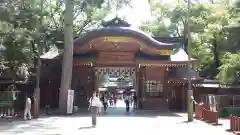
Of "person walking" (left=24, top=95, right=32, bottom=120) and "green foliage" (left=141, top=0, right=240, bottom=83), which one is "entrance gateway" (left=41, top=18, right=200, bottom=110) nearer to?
"green foliage" (left=141, top=0, right=240, bottom=83)

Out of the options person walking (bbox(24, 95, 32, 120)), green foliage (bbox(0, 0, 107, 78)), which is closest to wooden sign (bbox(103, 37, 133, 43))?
green foliage (bbox(0, 0, 107, 78))

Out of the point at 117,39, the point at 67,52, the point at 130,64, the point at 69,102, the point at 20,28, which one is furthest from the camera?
the point at 130,64

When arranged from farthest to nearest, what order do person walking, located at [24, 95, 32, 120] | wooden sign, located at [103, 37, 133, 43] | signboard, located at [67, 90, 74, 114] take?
wooden sign, located at [103, 37, 133, 43] → signboard, located at [67, 90, 74, 114] → person walking, located at [24, 95, 32, 120]

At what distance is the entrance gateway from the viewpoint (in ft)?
100

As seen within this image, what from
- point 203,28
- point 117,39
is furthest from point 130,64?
point 203,28

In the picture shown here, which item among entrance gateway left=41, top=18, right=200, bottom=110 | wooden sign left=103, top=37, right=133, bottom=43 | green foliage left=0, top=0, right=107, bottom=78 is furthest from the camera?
entrance gateway left=41, top=18, right=200, bottom=110

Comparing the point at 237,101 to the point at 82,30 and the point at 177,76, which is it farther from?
the point at 82,30

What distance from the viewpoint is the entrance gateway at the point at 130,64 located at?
30531mm

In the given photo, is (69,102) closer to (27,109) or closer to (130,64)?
(27,109)

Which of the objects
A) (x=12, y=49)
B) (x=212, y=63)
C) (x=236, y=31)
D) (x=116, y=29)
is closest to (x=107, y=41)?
(x=116, y=29)

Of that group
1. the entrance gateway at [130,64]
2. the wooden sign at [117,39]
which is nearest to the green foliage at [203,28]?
the entrance gateway at [130,64]

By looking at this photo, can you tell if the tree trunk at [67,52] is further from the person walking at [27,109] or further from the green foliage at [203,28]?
the green foliage at [203,28]

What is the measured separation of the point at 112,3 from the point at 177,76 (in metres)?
8.88

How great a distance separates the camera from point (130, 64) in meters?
31.7
